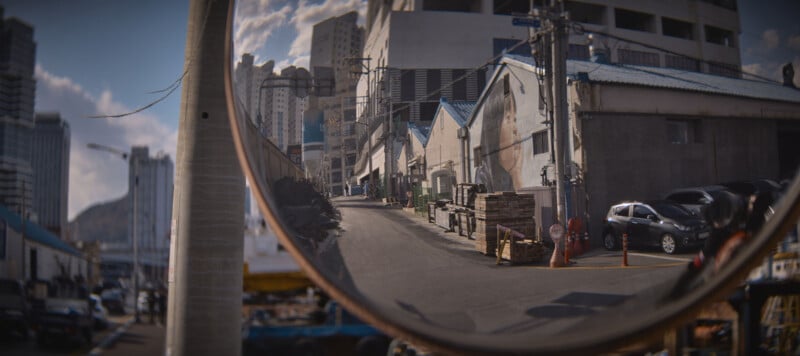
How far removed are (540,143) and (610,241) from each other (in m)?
0.66

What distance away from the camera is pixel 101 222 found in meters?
2.18

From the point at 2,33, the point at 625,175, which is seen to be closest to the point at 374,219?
the point at 625,175

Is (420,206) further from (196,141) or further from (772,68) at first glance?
(772,68)

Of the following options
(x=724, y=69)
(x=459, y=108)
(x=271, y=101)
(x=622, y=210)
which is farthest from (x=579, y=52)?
Answer: (x=271, y=101)

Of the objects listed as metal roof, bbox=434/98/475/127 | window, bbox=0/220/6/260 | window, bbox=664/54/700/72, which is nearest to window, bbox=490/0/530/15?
metal roof, bbox=434/98/475/127

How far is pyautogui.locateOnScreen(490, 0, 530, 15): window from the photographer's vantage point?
87.4 inches

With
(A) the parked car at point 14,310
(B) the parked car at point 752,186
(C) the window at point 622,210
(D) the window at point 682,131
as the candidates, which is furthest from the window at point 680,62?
(A) the parked car at point 14,310

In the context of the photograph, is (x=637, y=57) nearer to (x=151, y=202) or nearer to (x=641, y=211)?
(x=641, y=211)

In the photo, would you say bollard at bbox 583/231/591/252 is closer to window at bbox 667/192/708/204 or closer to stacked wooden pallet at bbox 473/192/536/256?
stacked wooden pallet at bbox 473/192/536/256

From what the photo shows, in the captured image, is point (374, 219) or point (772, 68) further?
point (374, 219)

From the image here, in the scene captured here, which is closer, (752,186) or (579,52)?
(752,186)

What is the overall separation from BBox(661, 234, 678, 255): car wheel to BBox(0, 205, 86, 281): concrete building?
3040mm

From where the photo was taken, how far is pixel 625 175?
6.89 feet

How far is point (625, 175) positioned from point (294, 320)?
75.8 inches
